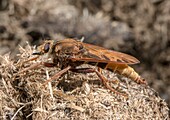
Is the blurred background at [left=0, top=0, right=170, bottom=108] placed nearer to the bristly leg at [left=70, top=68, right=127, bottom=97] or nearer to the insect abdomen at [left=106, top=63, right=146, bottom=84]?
the insect abdomen at [left=106, top=63, right=146, bottom=84]

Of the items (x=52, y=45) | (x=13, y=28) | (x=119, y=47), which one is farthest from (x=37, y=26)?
(x=52, y=45)

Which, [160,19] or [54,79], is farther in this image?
[160,19]

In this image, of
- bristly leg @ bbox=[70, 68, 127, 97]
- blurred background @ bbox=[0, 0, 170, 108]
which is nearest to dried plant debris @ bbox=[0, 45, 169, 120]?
bristly leg @ bbox=[70, 68, 127, 97]

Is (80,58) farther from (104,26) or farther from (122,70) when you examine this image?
(104,26)

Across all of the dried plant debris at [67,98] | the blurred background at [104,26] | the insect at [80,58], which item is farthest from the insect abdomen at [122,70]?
the blurred background at [104,26]

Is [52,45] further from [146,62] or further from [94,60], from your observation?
[146,62]

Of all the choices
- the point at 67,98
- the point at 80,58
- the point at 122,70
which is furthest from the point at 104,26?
the point at 67,98

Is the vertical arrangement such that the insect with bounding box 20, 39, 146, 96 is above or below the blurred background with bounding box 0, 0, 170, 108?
below
